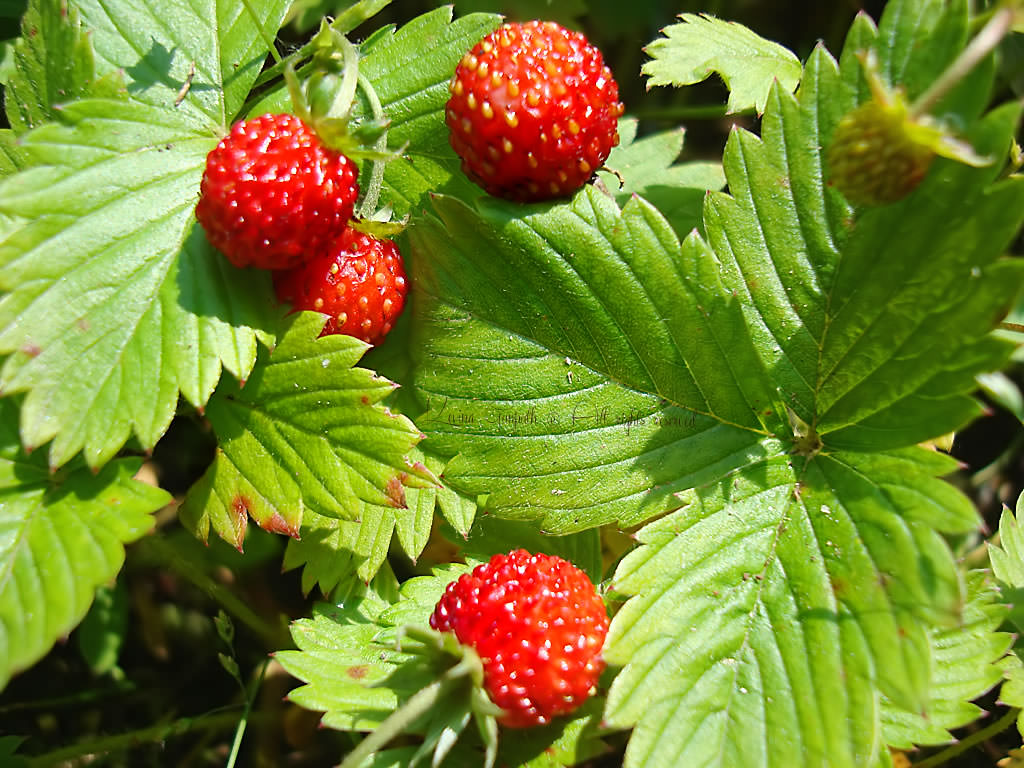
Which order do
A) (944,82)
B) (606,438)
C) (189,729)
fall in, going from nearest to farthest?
(944,82) < (606,438) < (189,729)

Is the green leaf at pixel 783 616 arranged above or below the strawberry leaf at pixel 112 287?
below

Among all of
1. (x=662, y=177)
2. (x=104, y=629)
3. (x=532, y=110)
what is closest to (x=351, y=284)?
(x=532, y=110)

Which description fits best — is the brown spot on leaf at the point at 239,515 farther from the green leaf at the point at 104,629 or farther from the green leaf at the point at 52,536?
the green leaf at the point at 104,629

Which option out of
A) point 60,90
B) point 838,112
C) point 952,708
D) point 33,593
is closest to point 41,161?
point 60,90

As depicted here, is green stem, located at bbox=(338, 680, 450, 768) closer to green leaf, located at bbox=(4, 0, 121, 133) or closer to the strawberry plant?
the strawberry plant

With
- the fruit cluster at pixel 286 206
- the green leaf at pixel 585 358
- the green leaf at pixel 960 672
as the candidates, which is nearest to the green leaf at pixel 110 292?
the fruit cluster at pixel 286 206

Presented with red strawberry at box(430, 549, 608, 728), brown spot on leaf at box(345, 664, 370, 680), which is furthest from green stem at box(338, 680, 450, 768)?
brown spot on leaf at box(345, 664, 370, 680)

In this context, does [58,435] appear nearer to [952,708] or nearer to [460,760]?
[460,760]
